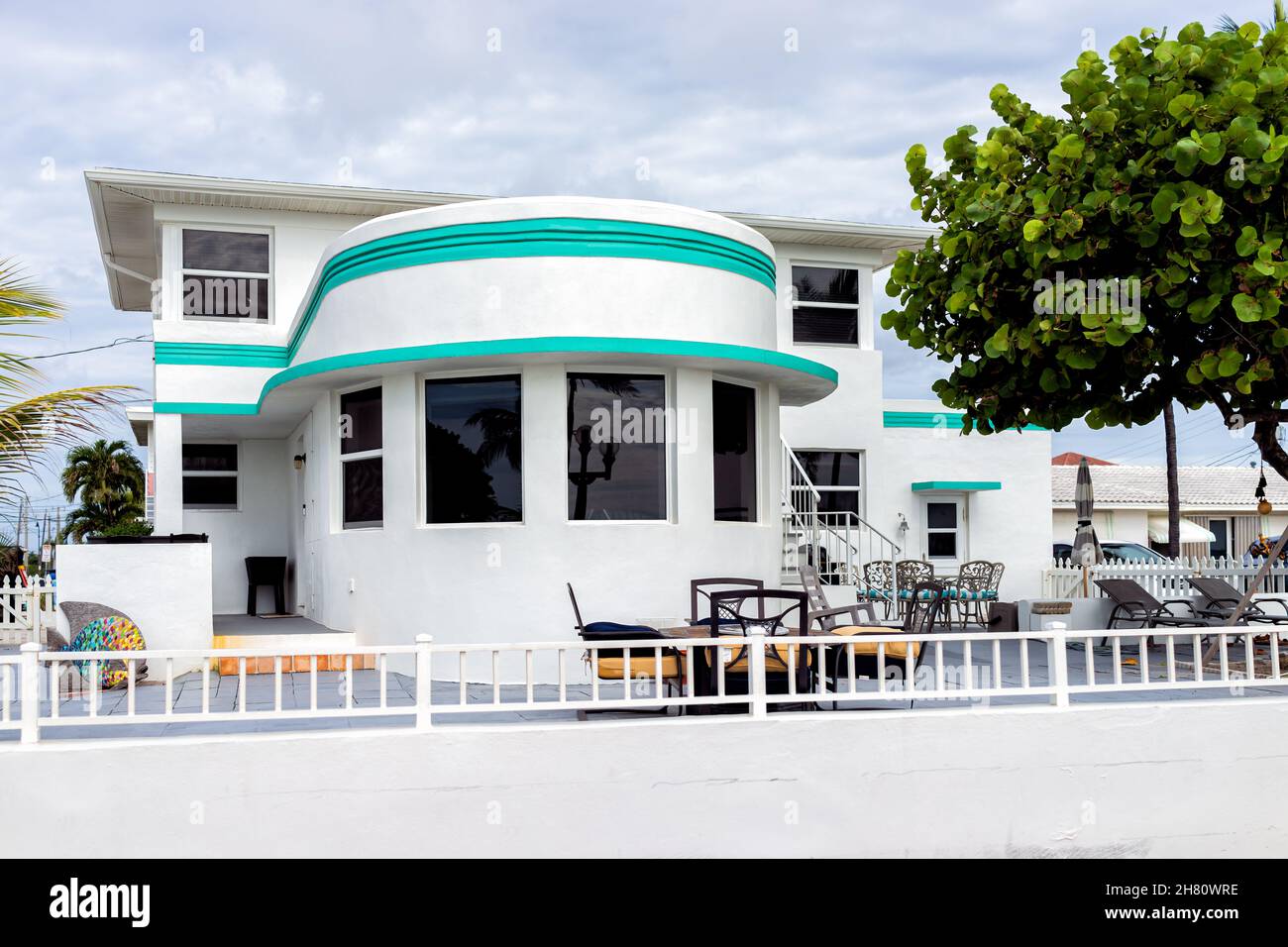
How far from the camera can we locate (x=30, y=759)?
20.9 ft

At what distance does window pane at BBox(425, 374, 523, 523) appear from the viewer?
10297mm

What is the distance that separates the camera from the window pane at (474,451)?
10.3 m

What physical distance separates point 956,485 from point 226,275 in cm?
1141

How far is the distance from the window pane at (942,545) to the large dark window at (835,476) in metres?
1.61

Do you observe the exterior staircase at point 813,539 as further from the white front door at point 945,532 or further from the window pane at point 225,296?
the window pane at point 225,296

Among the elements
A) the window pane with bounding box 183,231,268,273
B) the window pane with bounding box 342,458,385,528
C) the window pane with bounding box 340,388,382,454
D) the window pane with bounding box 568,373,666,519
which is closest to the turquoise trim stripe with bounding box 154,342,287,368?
the window pane with bounding box 183,231,268,273

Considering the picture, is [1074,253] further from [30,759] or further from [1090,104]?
[30,759]

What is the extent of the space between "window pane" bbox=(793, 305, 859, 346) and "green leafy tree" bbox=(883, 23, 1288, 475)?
711 centimetres

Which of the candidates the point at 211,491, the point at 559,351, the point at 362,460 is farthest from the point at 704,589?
the point at 211,491

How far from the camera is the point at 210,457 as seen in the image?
1595 cm

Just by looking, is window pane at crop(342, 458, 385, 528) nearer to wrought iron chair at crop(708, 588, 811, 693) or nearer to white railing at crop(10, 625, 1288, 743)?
white railing at crop(10, 625, 1288, 743)

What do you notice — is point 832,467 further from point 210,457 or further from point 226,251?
point 226,251
